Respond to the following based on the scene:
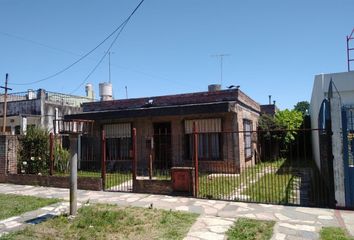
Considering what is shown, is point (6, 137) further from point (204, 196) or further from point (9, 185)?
point (204, 196)

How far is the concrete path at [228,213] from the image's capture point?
5.78 metres

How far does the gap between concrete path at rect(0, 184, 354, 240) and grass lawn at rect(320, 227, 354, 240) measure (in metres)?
0.13

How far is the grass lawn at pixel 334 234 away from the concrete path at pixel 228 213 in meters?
0.13

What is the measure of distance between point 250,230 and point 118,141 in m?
11.6

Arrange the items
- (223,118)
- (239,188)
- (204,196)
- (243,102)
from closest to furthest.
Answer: (204,196) < (239,188) < (223,118) < (243,102)

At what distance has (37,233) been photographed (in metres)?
6.06

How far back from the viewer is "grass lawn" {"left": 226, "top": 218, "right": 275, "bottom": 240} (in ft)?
18.2

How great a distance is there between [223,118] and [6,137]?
898 cm

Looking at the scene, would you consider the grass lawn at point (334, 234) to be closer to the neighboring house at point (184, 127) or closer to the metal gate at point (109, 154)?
the neighboring house at point (184, 127)

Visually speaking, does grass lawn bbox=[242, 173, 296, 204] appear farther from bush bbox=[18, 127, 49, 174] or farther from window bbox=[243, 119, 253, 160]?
bush bbox=[18, 127, 49, 174]

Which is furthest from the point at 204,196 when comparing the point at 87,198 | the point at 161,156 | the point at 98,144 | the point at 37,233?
the point at 98,144

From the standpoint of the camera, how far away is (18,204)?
27.2 ft

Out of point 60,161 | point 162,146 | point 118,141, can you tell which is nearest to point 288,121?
point 162,146

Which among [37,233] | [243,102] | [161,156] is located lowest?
[37,233]
